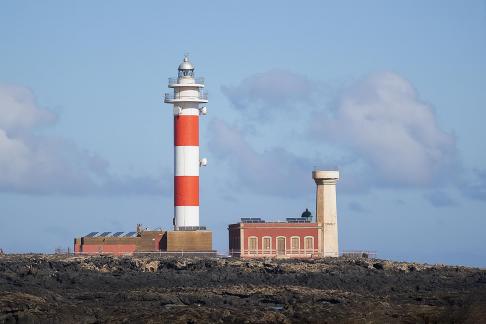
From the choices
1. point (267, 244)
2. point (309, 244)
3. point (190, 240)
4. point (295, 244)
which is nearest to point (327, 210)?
point (309, 244)

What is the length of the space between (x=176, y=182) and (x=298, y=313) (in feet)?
80.5

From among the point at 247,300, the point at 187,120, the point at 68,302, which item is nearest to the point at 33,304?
the point at 68,302

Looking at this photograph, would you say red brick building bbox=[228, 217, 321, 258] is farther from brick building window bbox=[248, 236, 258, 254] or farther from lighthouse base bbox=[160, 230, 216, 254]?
lighthouse base bbox=[160, 230, 216, 254]

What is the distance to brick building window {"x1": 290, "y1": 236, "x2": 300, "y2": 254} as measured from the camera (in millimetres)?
57775

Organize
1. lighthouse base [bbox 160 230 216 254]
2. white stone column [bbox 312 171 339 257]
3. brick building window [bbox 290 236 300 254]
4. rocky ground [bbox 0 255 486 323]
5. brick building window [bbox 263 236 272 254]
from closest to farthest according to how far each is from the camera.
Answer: rocky ground [bbox 0 255 486 323], lighthouse base [bbox 160 230 216 254], brick building window [bbox 263 236 272 254], brick building window [bbox 290 236 300 254], white stone column [bbox 312 171 339 257]

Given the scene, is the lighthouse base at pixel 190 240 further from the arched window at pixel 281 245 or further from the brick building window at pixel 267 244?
the arched window at pixel 281 245

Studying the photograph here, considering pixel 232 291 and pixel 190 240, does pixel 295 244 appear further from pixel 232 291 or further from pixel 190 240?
pixel 232 291

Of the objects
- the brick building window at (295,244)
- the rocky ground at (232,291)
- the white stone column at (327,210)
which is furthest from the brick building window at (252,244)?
the rocky ground at (232,291)

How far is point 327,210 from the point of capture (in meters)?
59.1

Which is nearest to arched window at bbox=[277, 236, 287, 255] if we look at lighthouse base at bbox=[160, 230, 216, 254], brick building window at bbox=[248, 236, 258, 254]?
brick building window at bbox=[248, 236, 258, 254]

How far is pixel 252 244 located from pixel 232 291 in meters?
Answer: 17.5

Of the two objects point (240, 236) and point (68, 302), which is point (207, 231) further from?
point (68, 302)

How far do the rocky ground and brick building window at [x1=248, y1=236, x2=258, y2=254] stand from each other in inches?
194

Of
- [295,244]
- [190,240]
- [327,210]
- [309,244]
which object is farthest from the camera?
[327,210]
